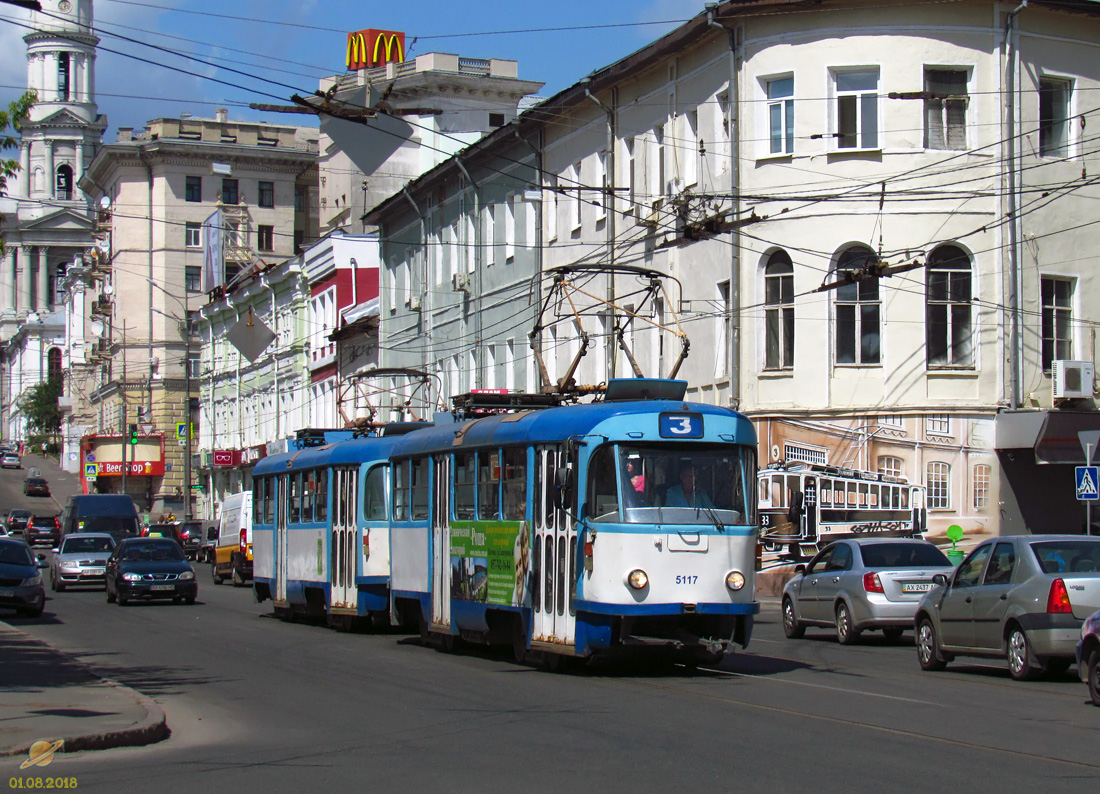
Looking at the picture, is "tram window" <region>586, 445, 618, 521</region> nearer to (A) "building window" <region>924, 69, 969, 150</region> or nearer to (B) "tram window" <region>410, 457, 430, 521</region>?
(B) "tram window" <region>410, 457, 430, 521</region>

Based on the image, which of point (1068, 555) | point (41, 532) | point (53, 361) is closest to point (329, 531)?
point (1068, 555)

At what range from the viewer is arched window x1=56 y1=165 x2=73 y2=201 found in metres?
146

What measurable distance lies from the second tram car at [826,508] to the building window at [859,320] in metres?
3.00

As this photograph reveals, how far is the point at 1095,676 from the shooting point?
40.5 feet

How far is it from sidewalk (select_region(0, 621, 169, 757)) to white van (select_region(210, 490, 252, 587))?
2463cm

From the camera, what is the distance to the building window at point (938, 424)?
1241 inches

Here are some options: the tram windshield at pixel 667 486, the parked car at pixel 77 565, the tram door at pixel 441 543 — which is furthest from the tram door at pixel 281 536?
the tram windshield at pixel 667 486

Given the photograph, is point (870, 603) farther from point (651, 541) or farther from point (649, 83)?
point (649, 83)

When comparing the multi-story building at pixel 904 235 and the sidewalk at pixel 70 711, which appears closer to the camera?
the sidewalk at pixel 70 711

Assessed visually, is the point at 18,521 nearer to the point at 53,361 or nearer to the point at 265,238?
the point at 265,238

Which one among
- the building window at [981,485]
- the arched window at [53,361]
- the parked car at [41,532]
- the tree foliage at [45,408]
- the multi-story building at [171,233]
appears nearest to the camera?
the building window at [981,485]

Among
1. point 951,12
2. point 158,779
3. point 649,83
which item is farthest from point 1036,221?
point 158,779

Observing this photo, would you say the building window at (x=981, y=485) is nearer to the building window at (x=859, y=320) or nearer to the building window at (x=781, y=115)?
the building window at (x=859, y=320)

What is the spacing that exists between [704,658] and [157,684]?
5669 millimetres
